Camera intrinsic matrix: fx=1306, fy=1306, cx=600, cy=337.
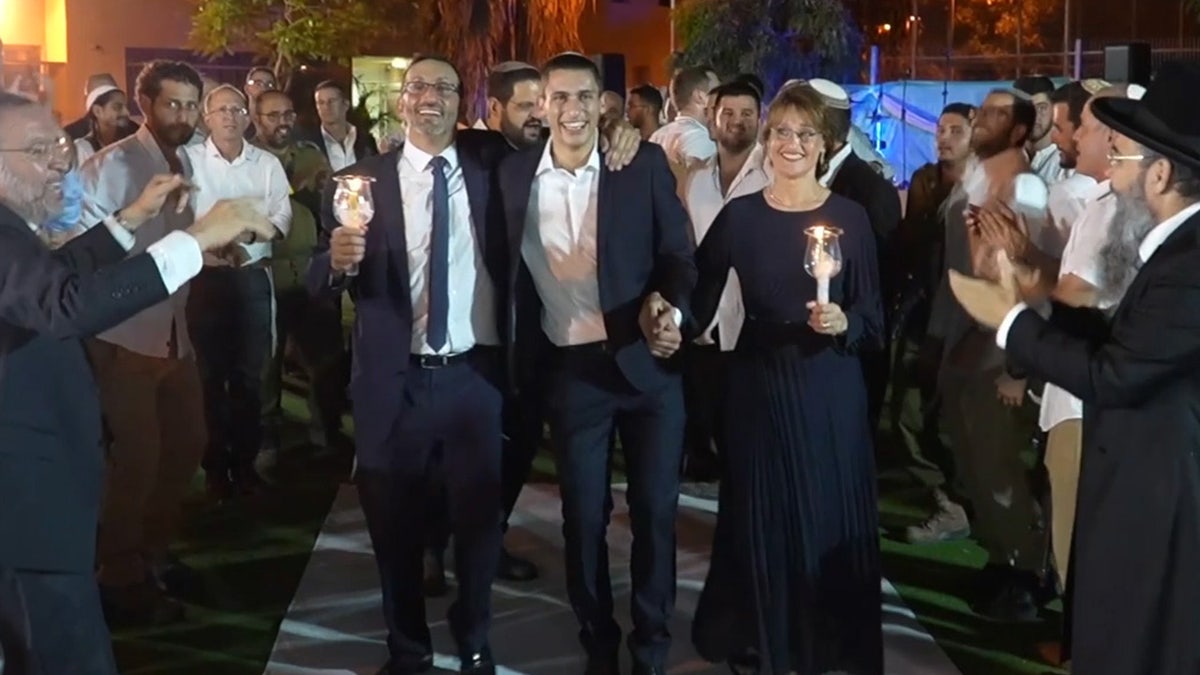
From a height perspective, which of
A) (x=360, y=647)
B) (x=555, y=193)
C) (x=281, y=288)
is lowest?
(x=360, y=647)

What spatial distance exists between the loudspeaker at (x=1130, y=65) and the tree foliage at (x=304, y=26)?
1620 centimetres

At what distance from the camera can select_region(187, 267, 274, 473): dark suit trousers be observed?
6.65m

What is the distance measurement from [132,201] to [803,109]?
2879mm

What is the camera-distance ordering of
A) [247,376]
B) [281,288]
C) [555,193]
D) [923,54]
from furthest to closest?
[923,54]
[281,288]
[247,376]
[555,193]

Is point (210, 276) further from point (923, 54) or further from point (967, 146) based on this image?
point (923, 54)

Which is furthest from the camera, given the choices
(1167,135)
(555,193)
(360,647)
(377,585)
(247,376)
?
(247,376)

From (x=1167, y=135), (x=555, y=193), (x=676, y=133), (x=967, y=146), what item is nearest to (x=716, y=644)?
(x=555, y=193)

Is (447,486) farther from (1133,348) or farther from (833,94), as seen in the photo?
(1133,348)

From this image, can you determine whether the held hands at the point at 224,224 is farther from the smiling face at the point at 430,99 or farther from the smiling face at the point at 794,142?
the smiling face at the point at 794,142

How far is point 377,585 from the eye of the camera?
220 inches

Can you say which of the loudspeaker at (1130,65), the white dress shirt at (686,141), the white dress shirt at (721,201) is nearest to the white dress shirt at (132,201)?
the white dress shirt at (721,201)

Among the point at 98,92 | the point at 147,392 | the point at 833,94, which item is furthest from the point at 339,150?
the point at 833,94

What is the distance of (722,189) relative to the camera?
6.39 m

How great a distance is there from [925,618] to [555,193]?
235 cm
